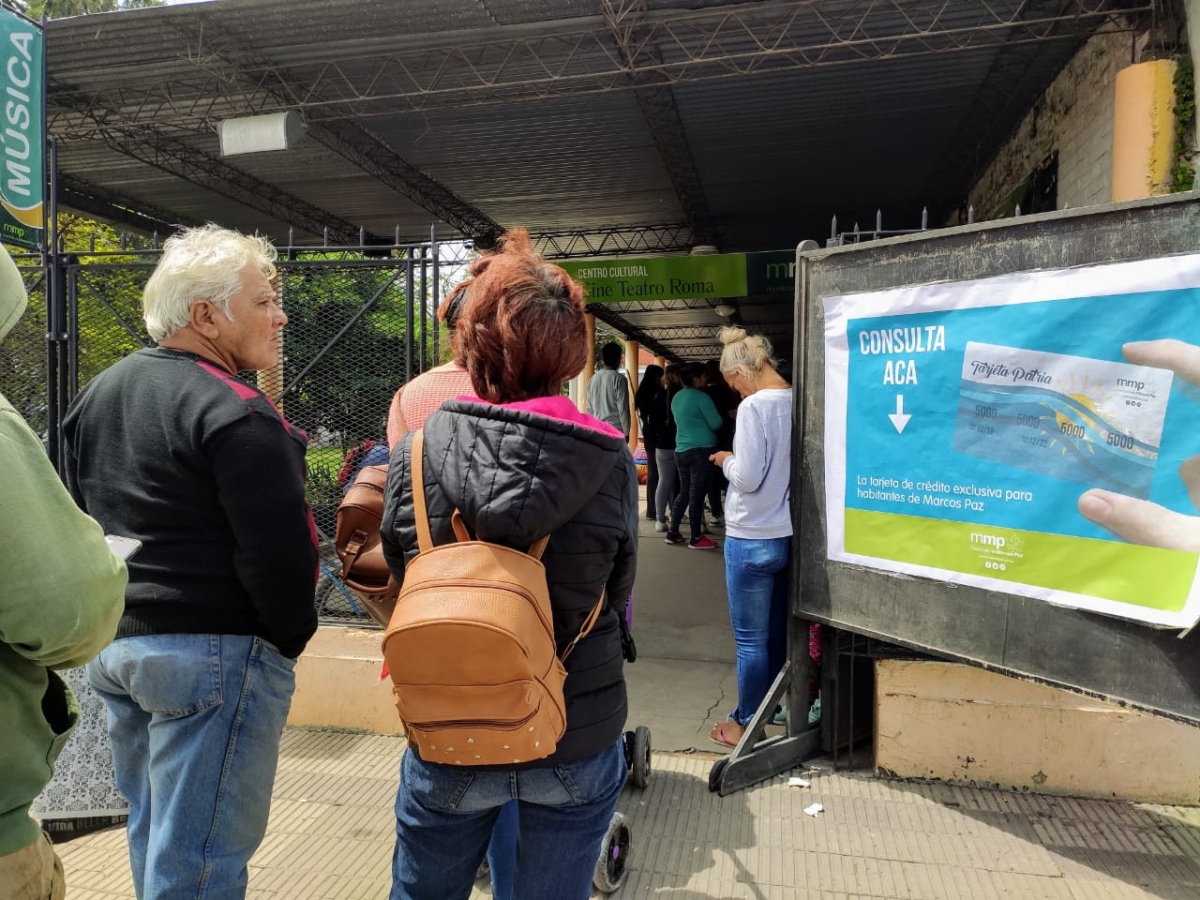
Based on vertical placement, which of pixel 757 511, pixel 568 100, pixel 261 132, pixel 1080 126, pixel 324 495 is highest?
pixel 568 100

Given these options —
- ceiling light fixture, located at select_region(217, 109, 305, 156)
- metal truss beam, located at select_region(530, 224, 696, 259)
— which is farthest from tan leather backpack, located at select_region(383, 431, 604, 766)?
metal truss beam, located at select_region(530, 224, 696, 259)

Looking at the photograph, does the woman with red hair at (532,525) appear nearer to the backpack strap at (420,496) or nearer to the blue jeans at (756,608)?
the backpack strap at (420,496)

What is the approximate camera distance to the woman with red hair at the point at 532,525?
4.73 ft

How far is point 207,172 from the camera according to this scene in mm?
11227

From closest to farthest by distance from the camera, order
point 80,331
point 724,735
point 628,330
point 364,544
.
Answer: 1. point 364,544
2. point 724,735
3. point 80,331
4. point 628,330

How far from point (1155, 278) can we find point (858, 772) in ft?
7.30

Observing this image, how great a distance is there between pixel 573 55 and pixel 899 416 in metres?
5.42

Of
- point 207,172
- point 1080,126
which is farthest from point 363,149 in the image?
point 1080,126

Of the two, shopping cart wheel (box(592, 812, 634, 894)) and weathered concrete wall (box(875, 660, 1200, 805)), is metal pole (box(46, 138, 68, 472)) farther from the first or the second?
weathered concrete wall (box(875, 660, 1200, 805))

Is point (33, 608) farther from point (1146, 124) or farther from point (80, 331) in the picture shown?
point (1146, 124)

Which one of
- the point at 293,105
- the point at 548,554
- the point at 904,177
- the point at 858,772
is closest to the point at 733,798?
the point at 858,772

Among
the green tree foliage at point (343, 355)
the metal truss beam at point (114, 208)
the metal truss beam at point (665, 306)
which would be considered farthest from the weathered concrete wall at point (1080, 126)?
the metal truss beam at point (114, 208)

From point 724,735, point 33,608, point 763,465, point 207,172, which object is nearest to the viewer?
point 33,608

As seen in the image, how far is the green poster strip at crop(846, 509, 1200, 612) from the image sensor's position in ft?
7.54
